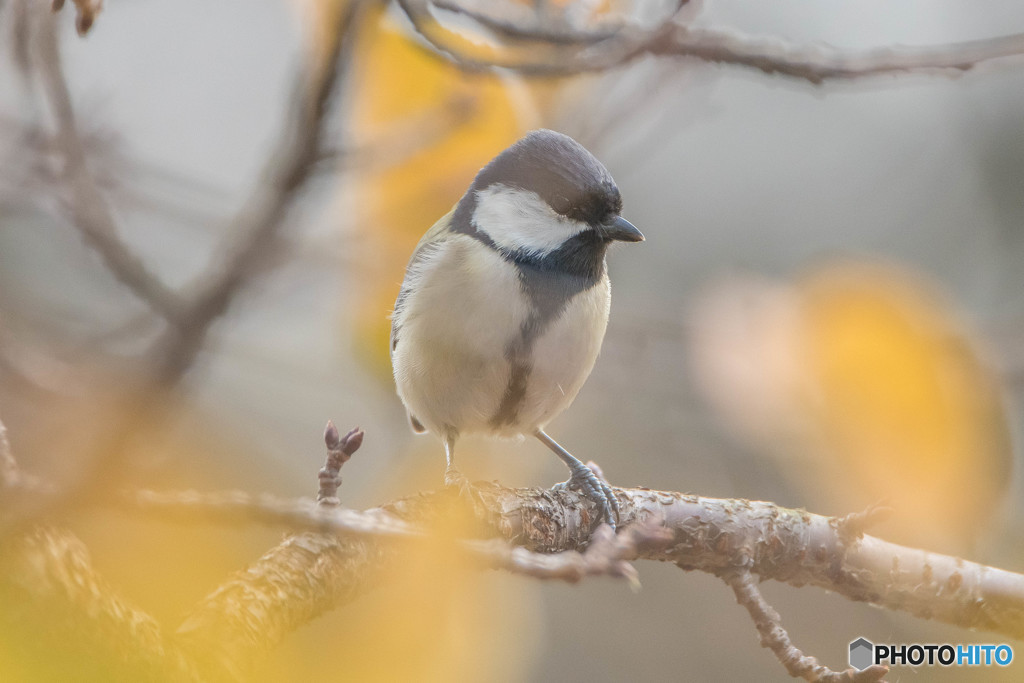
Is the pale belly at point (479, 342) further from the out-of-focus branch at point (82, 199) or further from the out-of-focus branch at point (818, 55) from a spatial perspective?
the out-of-focus branch at point (82, 199)

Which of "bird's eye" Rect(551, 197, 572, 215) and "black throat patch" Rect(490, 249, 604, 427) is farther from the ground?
"bird's eye" Rect(551, 197, 572, 215)

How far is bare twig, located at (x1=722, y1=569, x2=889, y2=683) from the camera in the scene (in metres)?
1.68

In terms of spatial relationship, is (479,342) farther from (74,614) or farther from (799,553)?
(74,614)

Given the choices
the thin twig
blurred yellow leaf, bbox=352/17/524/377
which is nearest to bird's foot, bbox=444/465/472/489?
blurred yellow leaf, bbox=352/17/524/377

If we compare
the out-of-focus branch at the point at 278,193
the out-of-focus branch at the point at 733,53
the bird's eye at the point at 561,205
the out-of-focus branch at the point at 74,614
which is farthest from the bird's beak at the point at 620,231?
the out-of-focus branch at the point at 74,614

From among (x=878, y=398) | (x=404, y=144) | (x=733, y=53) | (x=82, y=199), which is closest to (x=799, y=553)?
(x=878, y=398)

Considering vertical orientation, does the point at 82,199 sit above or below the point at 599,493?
above

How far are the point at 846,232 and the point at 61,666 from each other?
25.8 ft

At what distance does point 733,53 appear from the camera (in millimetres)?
1746

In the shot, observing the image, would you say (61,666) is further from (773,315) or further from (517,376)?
(773,315)

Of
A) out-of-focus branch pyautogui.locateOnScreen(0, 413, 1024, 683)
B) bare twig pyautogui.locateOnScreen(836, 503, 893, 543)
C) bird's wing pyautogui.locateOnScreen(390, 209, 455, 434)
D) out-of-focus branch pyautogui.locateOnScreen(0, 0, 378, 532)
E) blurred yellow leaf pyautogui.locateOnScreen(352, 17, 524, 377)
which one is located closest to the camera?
out-of-focus branch pyautogui.locateOnScreen(0, 413, 1024, 683)

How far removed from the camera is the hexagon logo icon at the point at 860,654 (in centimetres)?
203

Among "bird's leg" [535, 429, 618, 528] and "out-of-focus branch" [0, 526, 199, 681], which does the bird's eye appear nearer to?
"bird's leg" [535, 429, 618, 528]

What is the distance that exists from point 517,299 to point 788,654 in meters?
1.03
